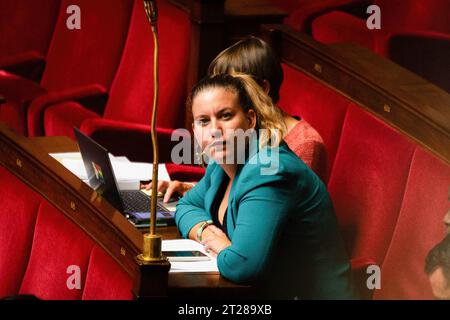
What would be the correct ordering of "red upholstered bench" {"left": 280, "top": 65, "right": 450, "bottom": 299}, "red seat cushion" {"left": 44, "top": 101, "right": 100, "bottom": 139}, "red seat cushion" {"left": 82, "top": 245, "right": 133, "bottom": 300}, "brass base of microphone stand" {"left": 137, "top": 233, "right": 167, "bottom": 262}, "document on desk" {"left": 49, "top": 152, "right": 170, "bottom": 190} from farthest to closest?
"red seat cushion" {"left": 44, "top": 101, "right": 100, "bottom": 139} → "document on desk" {"left": 49, "top": 152, "right": 170, "bottom": 190} → "red upholstered bench" {"left": 280, "top": 65, "right": 450, "bottom": 299} → "red seat cushion" {"left": 82, "top": 245, "right": 133, "bottom": 300} → "brass base of microphone stand" {"left": 137, "top": 233, "right": 167, "bottom": 262}

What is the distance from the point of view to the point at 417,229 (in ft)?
3.70

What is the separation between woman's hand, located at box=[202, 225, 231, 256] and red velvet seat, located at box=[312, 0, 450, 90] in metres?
0.94

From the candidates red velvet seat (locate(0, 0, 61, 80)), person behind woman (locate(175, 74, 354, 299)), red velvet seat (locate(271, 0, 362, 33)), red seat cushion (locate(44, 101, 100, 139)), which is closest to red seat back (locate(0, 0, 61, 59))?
red velvet seat (locate(0, 0, 61, 80))

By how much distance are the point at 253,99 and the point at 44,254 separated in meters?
0.33

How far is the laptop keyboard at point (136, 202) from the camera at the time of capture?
1245 millimetres

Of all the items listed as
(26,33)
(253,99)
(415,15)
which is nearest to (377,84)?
(253,99)

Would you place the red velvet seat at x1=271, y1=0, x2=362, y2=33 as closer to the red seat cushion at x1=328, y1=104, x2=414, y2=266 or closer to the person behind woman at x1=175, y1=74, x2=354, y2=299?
the red seat cushion at x1=328, y1=104, x2=414, y2=266

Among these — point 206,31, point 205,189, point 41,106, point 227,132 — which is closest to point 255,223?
point 227,132

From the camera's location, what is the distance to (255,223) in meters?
0.96

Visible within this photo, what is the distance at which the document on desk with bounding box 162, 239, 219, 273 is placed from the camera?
1.00m

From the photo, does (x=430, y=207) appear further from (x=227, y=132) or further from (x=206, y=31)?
(x=206, y=31)

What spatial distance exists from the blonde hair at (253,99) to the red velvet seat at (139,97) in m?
0.69

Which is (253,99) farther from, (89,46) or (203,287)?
(89,46)

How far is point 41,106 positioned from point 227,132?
1035mm
